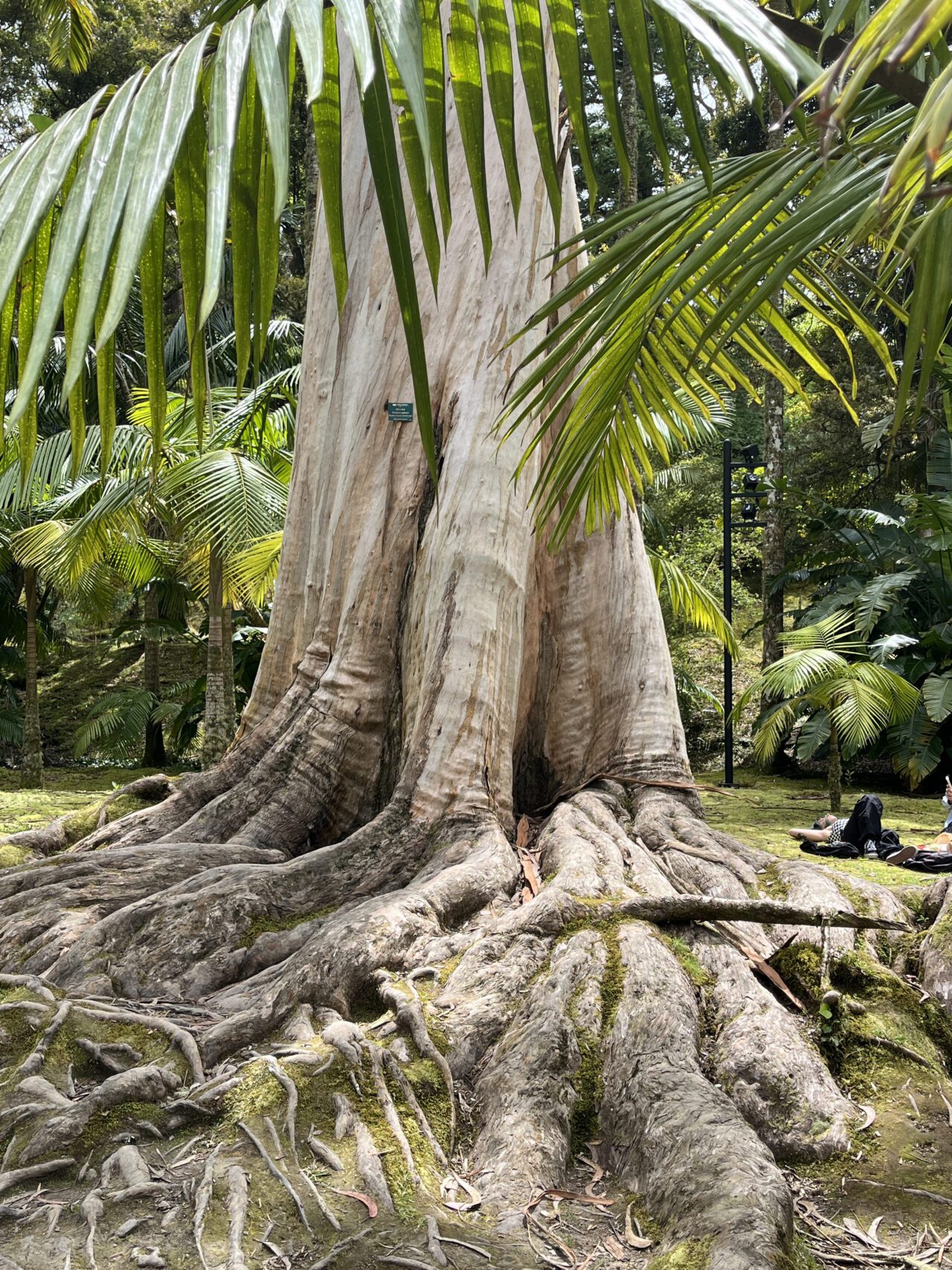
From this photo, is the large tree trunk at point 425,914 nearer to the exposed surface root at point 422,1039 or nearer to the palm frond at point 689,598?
the exposed surface root at point 422,1039

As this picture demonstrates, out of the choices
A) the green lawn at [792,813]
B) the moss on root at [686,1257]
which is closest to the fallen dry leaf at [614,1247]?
the moss on root at [686,1257]

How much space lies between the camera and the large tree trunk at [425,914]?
2.43m

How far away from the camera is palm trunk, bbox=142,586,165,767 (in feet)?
49.7

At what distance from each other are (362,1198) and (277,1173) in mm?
210

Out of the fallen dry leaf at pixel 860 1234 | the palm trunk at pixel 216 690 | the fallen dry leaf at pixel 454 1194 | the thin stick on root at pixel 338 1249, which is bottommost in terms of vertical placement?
the fallen dry leaf at pixel 860 1234

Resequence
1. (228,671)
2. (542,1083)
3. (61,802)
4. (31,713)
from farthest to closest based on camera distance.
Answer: (31,713) < (228,671) < (61,802) < (542,1083)

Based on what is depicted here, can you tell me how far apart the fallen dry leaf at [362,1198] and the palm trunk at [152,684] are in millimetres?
Result: 13065

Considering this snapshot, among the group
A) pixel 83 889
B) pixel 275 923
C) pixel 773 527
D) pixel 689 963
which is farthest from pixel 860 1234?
pixel 773 527

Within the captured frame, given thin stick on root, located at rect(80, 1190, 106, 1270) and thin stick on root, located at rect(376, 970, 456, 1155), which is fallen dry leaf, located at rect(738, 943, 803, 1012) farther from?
thin stick on root, located at rect(80, 1190, 106, 1270)

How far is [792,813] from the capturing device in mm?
9719

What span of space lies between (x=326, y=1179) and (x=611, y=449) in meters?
2.47

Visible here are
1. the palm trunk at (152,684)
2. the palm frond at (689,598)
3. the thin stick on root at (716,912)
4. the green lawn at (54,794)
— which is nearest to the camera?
the thin stick on root at (716,912)

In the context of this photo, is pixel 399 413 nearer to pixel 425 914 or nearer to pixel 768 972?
pixel 425 914

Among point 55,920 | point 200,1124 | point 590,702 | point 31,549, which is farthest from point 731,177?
point 31,549
